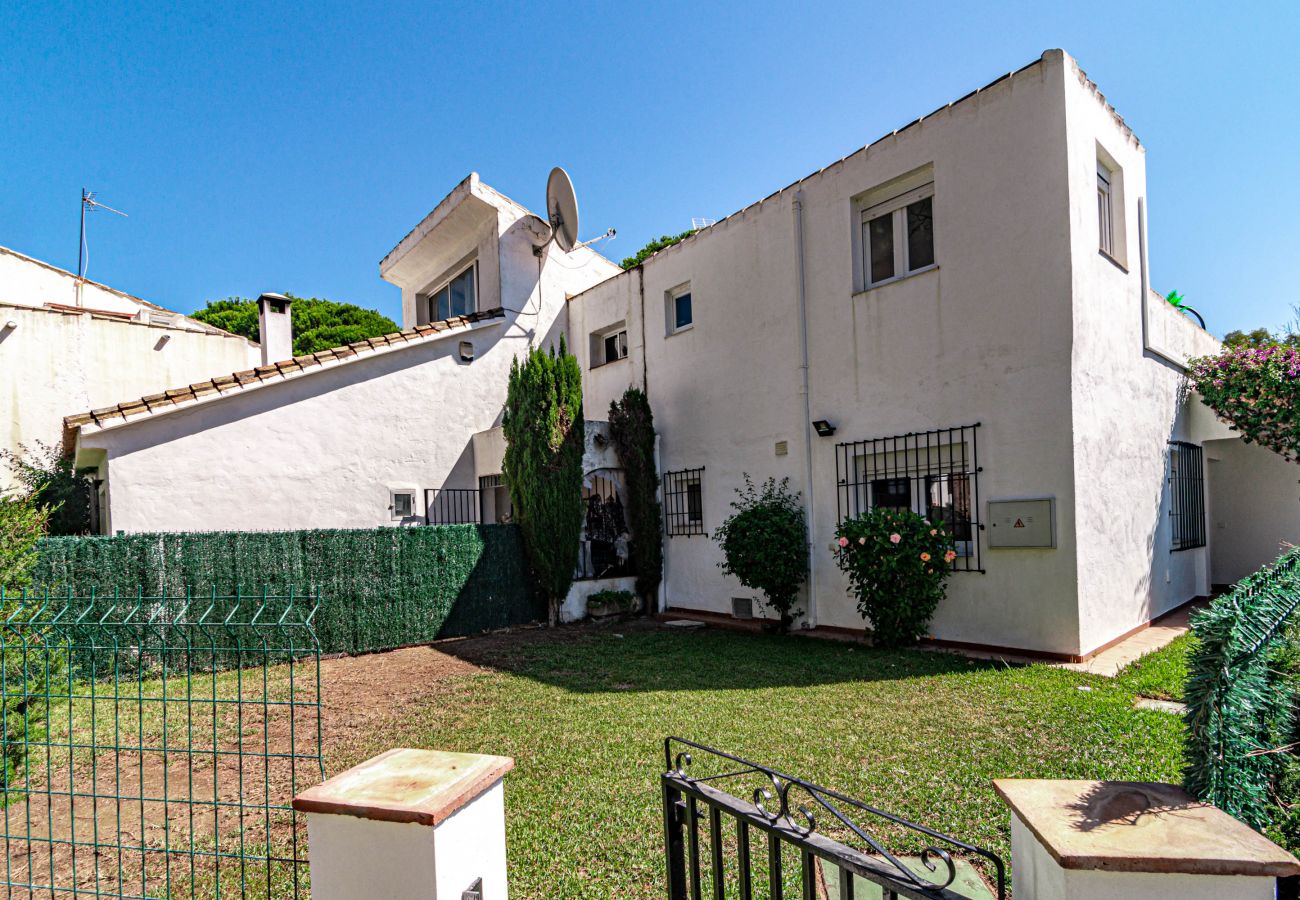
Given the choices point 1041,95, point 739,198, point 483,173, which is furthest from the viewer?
point 483,173

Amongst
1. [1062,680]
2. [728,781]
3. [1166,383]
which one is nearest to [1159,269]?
[1166,383]

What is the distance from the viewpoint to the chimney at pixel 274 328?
472 inches

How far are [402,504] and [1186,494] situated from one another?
12684 millimetres

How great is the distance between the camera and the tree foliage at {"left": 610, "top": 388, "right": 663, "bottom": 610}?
11.4 metres

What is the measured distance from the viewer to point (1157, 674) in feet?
20.1

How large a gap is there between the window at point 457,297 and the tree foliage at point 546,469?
4169mm

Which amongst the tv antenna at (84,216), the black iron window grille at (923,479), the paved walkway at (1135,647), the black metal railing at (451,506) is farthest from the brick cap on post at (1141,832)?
the tv antenna at (84,216)

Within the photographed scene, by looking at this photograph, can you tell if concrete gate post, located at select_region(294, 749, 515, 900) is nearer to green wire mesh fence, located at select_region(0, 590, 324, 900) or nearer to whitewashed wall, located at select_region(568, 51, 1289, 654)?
green wire mesh fence, located at select_region(0, 590, 324, 900)

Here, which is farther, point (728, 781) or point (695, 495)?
point (695, 495)

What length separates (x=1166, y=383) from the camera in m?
9.52

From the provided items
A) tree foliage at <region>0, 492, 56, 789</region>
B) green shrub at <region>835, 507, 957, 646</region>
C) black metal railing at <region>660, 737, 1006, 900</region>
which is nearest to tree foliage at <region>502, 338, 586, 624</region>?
green shrub at <region>835, 507, 957, 646</region>

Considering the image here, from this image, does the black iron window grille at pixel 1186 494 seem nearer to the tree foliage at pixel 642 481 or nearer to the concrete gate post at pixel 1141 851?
the tree foliage at pixel 642 481

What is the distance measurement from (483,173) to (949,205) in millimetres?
8645

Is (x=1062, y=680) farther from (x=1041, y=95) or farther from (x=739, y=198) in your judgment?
(x=739, y=198)
